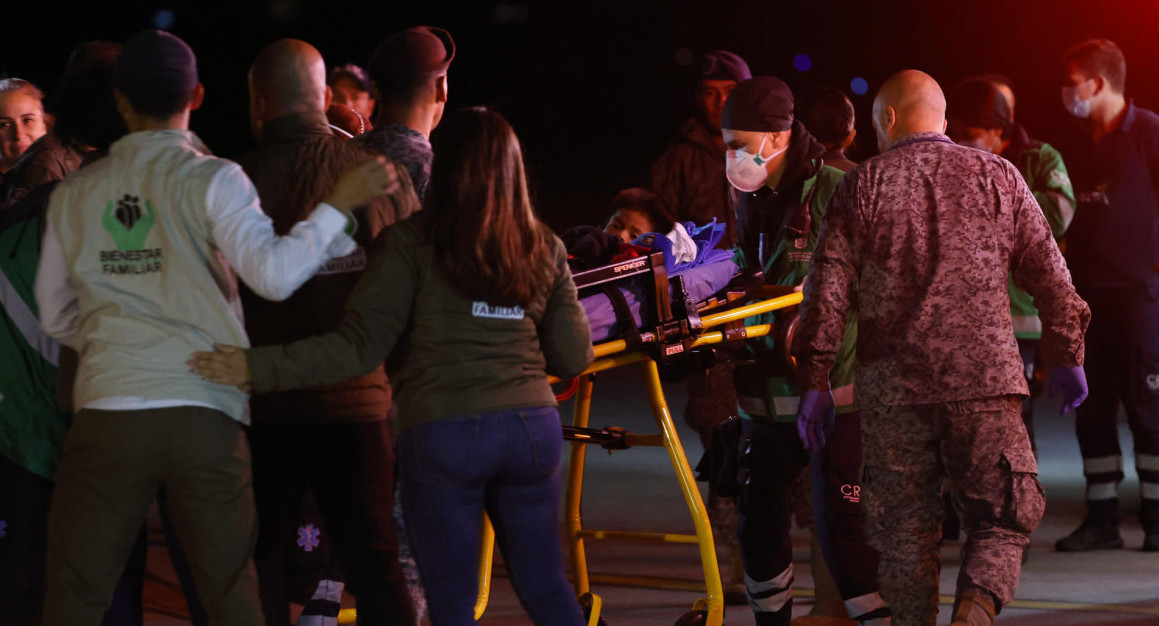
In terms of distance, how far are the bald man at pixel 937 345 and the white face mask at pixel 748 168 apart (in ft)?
2.55

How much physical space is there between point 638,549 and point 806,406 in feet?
9.43

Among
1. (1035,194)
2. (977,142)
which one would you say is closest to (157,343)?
(977,142)

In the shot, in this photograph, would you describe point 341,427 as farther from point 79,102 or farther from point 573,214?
point 573,214

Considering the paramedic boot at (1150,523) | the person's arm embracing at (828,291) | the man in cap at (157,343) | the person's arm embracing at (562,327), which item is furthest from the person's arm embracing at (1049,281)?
the paramedic boot at (1150,523)

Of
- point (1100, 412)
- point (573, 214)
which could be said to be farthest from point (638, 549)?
point (573, 214)

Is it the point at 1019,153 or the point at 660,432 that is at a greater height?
the point at 1019,153

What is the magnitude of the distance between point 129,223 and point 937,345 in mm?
2063

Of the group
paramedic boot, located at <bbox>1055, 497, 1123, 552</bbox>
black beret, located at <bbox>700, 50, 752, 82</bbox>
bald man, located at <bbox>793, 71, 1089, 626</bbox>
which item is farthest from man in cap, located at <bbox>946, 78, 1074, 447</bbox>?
A: bald man, located at <bbox>793, 71, 1089, 626</bbox>

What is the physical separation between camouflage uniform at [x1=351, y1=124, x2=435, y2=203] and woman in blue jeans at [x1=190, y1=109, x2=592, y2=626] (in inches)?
19.1

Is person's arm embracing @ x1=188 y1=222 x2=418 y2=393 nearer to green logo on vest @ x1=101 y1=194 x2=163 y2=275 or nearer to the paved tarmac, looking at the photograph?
green logo on vest @ x1=101 y1=194 x2=163 y2=275

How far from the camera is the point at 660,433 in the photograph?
15.5ft

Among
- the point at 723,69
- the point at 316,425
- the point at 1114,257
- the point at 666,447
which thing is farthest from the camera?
the point at 1114,257

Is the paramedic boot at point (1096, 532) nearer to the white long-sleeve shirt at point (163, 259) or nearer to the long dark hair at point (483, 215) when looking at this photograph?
the long dark hair at point (483, 215)

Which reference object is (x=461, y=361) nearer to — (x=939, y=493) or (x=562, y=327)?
(x=562, y=327)
